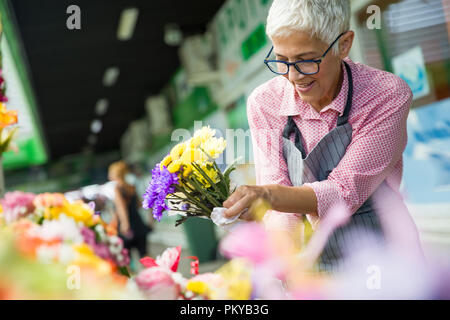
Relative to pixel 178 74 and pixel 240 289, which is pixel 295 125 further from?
pixel 178 74

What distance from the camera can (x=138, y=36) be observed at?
27.4 ft

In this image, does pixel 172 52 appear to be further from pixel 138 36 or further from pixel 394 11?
pixel 394 11

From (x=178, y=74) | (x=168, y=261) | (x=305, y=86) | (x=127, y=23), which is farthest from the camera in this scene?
(x=178, y=74)

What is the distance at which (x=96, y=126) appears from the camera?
16.3 metres

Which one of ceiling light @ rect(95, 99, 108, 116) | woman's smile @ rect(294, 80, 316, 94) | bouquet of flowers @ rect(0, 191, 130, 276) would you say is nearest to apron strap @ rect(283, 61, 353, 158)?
woman's smile @ rect(294, 80, 316, 94)

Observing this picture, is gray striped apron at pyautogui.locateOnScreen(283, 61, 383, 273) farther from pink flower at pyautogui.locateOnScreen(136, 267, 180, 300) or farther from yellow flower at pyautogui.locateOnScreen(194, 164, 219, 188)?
pink flower at pyautogui.locateOnScreen(136, 267, 180, 300)

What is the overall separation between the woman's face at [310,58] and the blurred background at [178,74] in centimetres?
21

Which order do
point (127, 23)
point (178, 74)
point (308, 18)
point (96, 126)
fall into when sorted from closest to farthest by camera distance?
point (308, 18), point (127, 23), point (178, 74), point (96, 126)

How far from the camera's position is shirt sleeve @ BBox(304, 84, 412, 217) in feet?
3.83

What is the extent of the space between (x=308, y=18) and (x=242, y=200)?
0.43 metres

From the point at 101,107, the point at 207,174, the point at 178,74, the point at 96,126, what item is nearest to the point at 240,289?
the point at 207,174

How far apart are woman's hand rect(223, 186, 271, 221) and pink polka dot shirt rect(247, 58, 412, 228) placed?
0.20 meters
